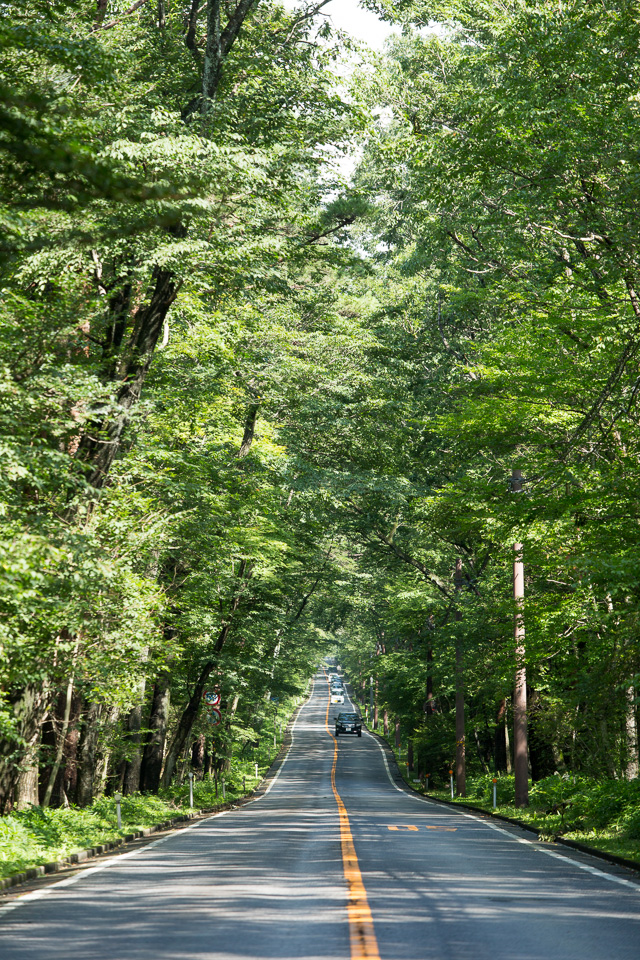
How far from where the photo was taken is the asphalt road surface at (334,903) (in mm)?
6547

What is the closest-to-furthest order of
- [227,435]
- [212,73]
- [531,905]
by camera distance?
[531,905] < [212,73] < [227,435]

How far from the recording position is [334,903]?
326 inches

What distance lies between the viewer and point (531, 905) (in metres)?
8.53

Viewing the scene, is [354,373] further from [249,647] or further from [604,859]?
[604,859]

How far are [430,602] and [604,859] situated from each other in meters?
17.9

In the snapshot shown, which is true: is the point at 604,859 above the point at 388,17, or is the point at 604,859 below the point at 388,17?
below

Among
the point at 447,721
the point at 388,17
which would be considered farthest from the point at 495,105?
the point at 447,721

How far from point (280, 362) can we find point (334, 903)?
54.3ft

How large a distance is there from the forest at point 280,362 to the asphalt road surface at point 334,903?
2.29 m

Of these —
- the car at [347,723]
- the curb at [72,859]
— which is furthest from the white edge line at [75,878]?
the car at [347,723]

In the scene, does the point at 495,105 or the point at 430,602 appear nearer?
the point at 495,105

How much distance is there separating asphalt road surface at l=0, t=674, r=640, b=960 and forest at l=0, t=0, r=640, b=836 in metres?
2.29

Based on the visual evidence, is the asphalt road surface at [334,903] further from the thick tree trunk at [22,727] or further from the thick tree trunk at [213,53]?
the thick tree trunk at [213,53]

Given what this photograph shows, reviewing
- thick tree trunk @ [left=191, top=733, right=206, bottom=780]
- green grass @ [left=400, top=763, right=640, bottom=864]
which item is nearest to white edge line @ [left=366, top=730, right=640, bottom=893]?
green grass @ [left=400, top=763, right=640, bottom=864]
